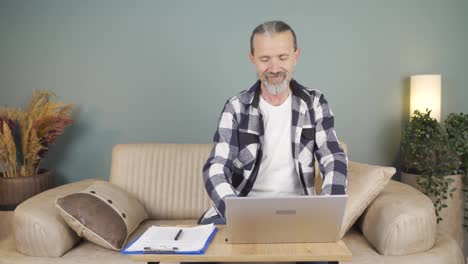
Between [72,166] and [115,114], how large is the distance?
48cm

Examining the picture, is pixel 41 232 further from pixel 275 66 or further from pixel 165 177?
pixel 275 66

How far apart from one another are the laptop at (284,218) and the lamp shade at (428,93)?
193cm

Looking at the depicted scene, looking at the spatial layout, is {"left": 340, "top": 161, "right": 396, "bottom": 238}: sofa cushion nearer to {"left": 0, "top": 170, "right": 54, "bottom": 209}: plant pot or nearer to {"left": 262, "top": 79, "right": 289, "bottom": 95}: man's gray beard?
{"left": 262, "top": 79, "right": 289, "bottom": 95}: man's gray beard

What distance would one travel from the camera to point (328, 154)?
1.65m

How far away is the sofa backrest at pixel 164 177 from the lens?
2432 mm

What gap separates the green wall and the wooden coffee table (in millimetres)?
1871

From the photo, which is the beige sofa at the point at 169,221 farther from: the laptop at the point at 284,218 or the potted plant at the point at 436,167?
the laptop at the point at 284,218

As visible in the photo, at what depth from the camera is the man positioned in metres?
1.68

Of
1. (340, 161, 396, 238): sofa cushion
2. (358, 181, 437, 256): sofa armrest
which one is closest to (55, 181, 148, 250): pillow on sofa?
(340, 161, 396, 238): sofa cushion

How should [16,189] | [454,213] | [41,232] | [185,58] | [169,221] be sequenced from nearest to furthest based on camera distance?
[41,232], [169,221], [16,189], [454,213], [185,58]

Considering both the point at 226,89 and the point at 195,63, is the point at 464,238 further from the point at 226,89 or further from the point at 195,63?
the point at 195,63

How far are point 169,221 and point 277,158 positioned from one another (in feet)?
3.08

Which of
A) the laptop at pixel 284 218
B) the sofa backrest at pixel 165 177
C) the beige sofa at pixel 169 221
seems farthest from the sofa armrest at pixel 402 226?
the laptop at pixel 284 218

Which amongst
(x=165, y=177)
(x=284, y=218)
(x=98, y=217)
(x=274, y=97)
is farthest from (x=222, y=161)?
(x=165, y=177)
